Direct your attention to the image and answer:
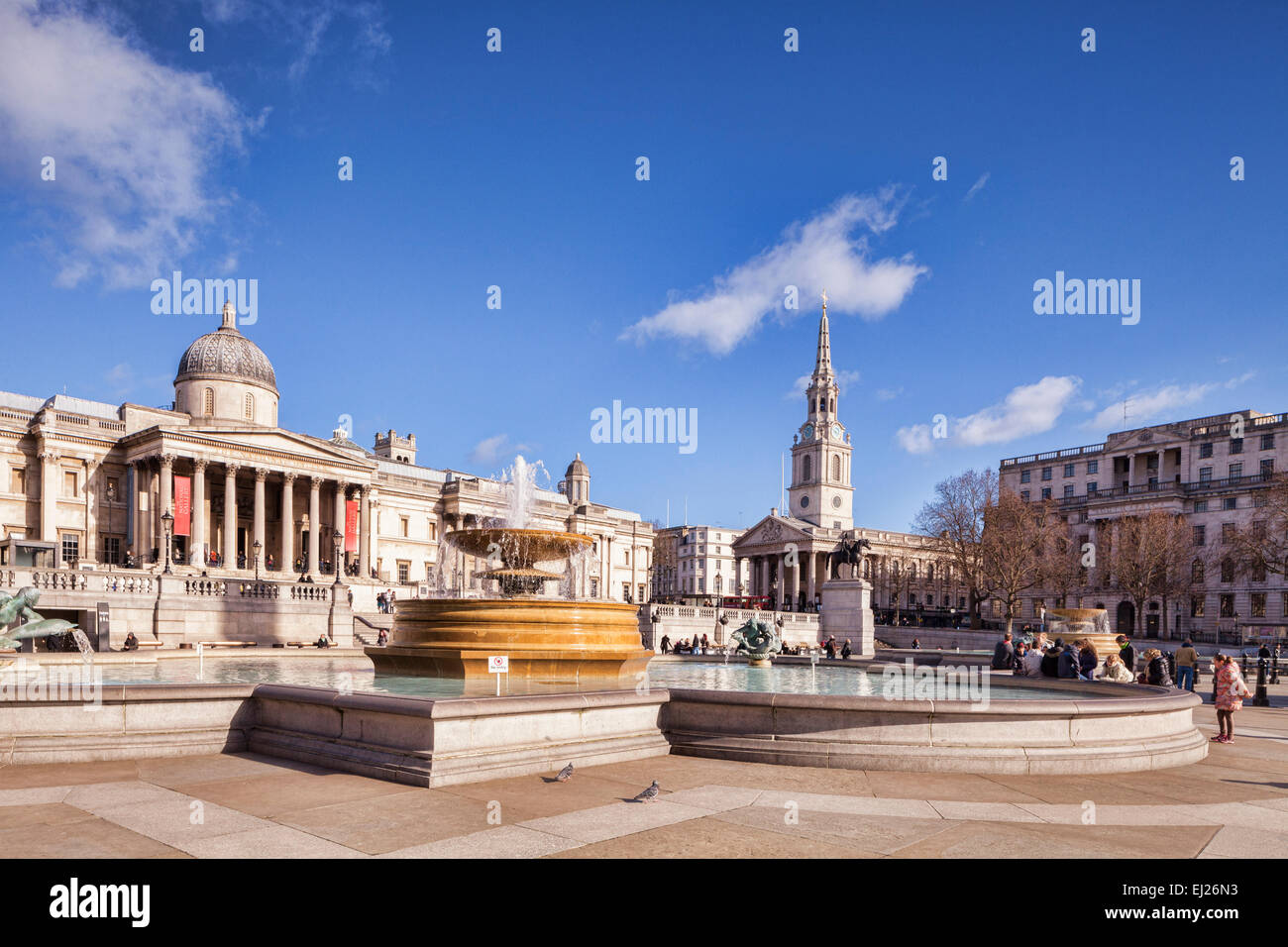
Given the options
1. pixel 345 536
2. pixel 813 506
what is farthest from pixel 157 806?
pixel 813 506

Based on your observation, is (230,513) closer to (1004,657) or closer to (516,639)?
(1004,657)

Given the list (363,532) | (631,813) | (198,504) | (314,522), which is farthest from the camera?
(363,532)

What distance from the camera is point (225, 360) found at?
63094mm

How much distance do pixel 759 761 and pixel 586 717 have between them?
2.10 meters

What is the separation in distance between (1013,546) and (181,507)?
180ft

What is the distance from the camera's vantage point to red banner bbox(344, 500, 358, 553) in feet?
209

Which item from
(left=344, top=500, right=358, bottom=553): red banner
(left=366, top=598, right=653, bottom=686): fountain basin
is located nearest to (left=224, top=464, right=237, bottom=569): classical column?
(left=344, top=500, right=358, bottom=553): red banner

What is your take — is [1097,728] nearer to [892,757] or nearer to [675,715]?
[892,757]

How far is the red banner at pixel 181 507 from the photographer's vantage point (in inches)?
2122

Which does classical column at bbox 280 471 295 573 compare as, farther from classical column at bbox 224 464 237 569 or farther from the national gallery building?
classical column at bbox 224 464 237 569

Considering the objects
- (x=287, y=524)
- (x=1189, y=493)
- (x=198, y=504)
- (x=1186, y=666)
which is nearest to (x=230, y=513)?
(x=198, y=504)

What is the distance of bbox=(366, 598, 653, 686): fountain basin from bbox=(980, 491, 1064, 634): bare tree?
5243 centimetres
